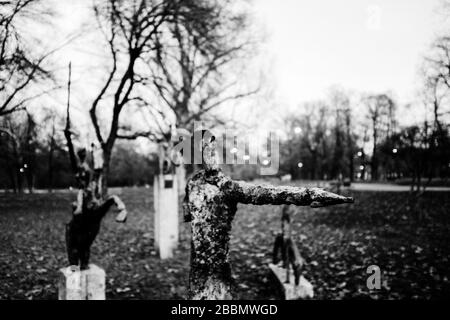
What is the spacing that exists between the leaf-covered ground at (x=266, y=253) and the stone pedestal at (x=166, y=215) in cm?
39

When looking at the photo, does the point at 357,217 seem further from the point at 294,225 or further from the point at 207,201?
the point at 207,201

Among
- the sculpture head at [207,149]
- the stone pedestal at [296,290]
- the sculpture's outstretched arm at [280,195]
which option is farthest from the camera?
the stone pedestal at [296,290]

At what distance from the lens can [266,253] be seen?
10.1m

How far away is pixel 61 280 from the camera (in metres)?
5.22

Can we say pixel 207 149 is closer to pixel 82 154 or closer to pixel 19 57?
pixel 82 154

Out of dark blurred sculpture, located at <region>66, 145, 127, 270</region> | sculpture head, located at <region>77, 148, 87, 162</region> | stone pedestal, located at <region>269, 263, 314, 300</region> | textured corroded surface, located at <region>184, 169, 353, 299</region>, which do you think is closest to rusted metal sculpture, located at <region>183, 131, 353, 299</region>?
textured corroded surface, located at <region>184, 169, 353, 299</region>

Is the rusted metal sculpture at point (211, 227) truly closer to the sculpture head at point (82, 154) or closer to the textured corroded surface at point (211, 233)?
the textured corroded surface at point (211, 233)

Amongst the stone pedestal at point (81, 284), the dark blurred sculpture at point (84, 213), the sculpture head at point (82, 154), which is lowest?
the stone pedestal at point (81, 284)

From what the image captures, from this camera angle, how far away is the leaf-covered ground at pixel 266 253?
7215 millimetres

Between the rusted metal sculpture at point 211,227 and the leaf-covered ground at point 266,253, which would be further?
the leaf-covered ground at point 266,253

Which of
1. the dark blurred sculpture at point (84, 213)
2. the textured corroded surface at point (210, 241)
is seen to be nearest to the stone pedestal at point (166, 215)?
the dark blurred sculpture at point (84, 213)

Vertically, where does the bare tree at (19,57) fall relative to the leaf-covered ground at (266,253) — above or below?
above

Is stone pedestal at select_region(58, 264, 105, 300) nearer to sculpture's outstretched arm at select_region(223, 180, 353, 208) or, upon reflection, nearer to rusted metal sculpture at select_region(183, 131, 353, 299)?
rusted metal sculpture at select_region(183, 131, 353, 299)

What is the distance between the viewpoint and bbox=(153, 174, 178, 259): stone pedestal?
10.3m
